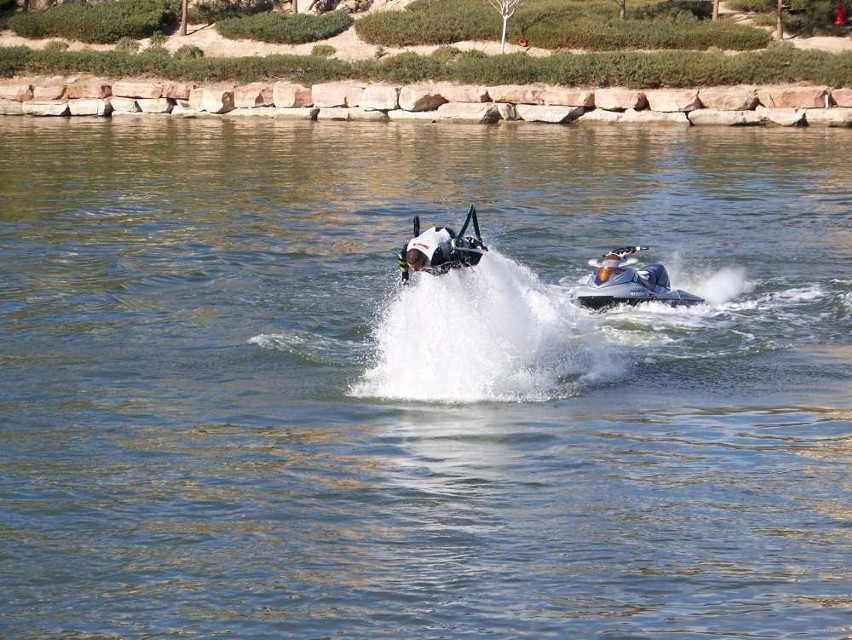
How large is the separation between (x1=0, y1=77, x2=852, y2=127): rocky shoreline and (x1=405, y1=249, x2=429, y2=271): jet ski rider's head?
34292 millimetres

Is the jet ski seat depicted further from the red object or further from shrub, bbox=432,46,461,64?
the red object

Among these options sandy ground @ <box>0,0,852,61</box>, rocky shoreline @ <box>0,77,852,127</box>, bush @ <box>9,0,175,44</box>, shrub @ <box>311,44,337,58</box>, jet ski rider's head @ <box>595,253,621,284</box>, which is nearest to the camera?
jet ski rider's head @ <box>595,253,621,284</box>

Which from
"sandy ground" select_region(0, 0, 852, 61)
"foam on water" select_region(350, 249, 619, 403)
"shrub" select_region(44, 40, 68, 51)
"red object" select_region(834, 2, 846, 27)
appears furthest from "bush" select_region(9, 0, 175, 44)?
"foam on water" select_region(350, 249, 619, 403)

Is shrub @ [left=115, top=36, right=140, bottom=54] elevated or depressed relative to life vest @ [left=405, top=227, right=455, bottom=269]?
elevated

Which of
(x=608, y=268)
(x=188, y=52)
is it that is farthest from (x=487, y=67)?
(x=608, y=268)

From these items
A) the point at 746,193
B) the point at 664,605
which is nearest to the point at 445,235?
the point at 664,605

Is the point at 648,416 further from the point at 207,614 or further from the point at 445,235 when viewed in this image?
the point at 207,614

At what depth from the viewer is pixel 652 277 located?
17.6m

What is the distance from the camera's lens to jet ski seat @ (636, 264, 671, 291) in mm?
17375

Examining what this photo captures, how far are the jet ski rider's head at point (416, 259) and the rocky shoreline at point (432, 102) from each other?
3429cm

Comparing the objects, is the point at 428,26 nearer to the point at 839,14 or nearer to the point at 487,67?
the point at 487,67

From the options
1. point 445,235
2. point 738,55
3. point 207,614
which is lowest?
point 207,614

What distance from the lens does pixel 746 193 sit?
96.8 ft

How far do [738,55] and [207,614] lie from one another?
44375mm
